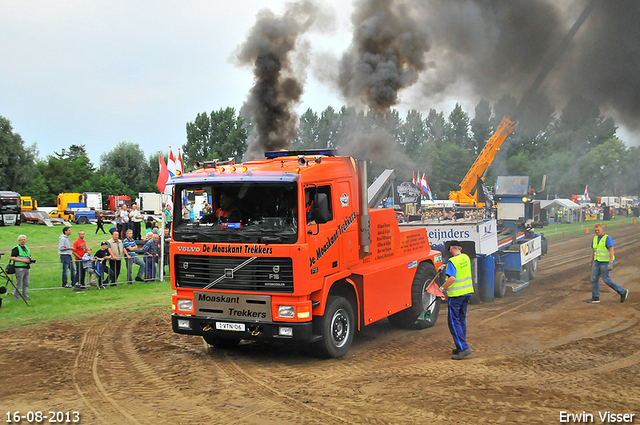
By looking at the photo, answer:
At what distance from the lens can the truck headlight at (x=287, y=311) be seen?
7410 millimetres

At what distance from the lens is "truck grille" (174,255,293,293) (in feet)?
24.2

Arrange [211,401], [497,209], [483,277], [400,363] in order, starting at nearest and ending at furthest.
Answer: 1. [211,401]
2. [400,363]
3. [483,277]
4. [497,209]

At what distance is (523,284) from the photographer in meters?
14.6

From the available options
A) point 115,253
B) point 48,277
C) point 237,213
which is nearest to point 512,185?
point 115,253

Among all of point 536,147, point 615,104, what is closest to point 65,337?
point 615,104

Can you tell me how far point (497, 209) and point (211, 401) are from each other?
44.0 ft

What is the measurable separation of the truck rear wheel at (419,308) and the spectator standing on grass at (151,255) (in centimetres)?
901

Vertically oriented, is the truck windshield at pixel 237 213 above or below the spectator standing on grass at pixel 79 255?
above

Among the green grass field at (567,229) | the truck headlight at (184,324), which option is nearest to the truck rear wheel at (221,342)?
the truck headlight at (184,324)

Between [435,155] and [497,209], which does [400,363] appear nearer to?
[497,209]

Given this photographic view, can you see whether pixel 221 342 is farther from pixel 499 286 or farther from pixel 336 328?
pixel 499 286

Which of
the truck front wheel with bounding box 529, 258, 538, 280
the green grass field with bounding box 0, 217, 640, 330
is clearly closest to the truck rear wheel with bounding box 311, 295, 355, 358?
the green grass field with bounding box 0, 217, 640, 330
